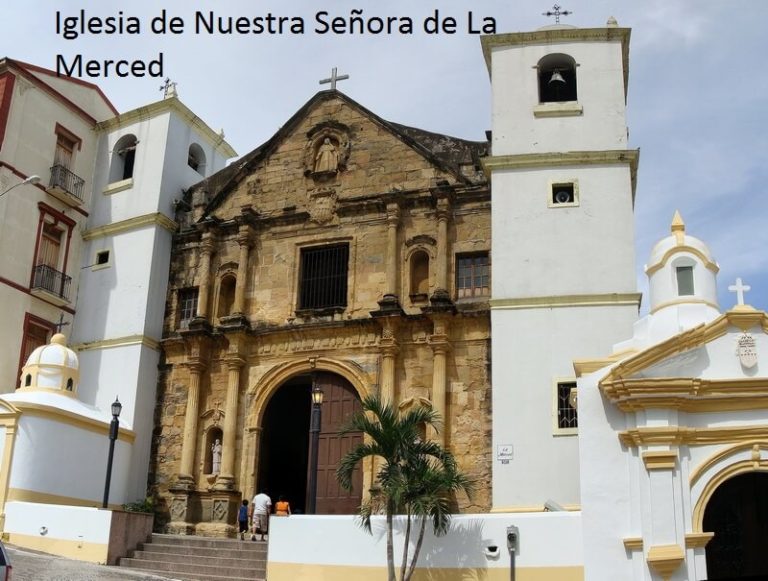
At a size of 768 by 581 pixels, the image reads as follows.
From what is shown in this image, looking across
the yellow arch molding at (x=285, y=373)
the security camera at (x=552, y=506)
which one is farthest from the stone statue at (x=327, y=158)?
the security camera at (x=552, y=506)

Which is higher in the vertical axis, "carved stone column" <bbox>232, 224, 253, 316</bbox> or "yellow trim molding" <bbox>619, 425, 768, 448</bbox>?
"carved stone column" <bbox>232, 224, 253, 316</bbox>

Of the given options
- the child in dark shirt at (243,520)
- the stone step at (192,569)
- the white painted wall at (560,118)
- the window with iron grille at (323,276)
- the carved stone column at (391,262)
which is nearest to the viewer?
the stone step at (192,569)

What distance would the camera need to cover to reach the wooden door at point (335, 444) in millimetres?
21016

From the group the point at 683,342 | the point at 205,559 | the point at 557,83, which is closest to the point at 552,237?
the point at 557,83

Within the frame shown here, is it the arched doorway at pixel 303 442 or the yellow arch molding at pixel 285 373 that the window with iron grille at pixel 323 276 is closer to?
the yellow arch molding at pixel 285 373

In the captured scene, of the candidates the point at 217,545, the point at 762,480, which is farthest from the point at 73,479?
the point at 762,480

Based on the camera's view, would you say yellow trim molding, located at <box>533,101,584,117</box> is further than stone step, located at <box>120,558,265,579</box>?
Yes

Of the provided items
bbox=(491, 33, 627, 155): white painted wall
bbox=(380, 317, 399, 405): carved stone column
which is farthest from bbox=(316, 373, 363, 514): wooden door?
bbox=(491, 33, 627, 155): white painted wall

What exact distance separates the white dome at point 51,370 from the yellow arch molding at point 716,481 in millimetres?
15069

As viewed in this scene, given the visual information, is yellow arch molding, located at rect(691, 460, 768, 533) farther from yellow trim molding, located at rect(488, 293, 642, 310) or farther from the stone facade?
the stone facade

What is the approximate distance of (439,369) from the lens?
2045cm

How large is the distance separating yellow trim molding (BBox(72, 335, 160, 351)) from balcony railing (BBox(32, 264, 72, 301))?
143 cm

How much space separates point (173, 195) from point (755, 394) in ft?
55.6

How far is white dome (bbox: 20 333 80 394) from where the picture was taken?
72.9 feet
